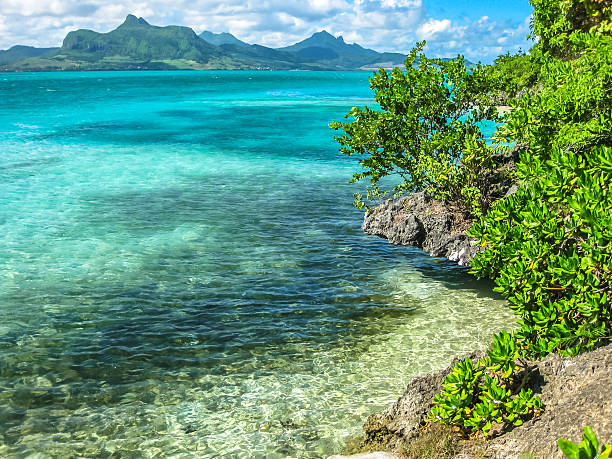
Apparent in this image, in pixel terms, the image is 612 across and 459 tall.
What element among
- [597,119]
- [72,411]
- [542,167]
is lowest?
[72,411]

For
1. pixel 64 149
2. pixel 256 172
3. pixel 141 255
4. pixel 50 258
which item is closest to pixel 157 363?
pixel 141 255

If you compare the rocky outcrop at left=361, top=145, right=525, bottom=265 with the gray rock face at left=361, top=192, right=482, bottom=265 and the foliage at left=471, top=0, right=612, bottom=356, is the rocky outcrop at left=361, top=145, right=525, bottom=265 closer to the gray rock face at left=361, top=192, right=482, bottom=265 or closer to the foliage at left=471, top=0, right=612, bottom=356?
the gray rock face at left=361, top=192, right=482, bottom=265

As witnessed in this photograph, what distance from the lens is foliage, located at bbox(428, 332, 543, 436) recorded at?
27.1 feet

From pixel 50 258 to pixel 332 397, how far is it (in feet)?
49.9

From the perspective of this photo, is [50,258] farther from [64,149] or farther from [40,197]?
[64,149]

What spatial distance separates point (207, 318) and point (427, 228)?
1011 cm

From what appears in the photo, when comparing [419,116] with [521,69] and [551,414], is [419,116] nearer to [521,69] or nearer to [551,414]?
[551,414]

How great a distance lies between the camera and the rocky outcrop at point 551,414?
24.0ft

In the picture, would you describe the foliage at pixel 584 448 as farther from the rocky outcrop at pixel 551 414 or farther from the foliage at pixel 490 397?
the foliage at pixel 490 397

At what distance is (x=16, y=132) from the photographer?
6072 cm

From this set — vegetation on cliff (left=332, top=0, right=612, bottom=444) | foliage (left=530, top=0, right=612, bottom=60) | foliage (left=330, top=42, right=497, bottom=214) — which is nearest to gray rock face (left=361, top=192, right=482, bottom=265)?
foliage (left=330, top=42, right=497, bottom=214)

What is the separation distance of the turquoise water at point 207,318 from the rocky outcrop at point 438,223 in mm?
792

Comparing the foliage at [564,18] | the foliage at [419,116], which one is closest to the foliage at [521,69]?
the foliage at [564,18]

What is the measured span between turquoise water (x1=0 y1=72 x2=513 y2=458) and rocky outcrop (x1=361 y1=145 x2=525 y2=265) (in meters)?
0.79
